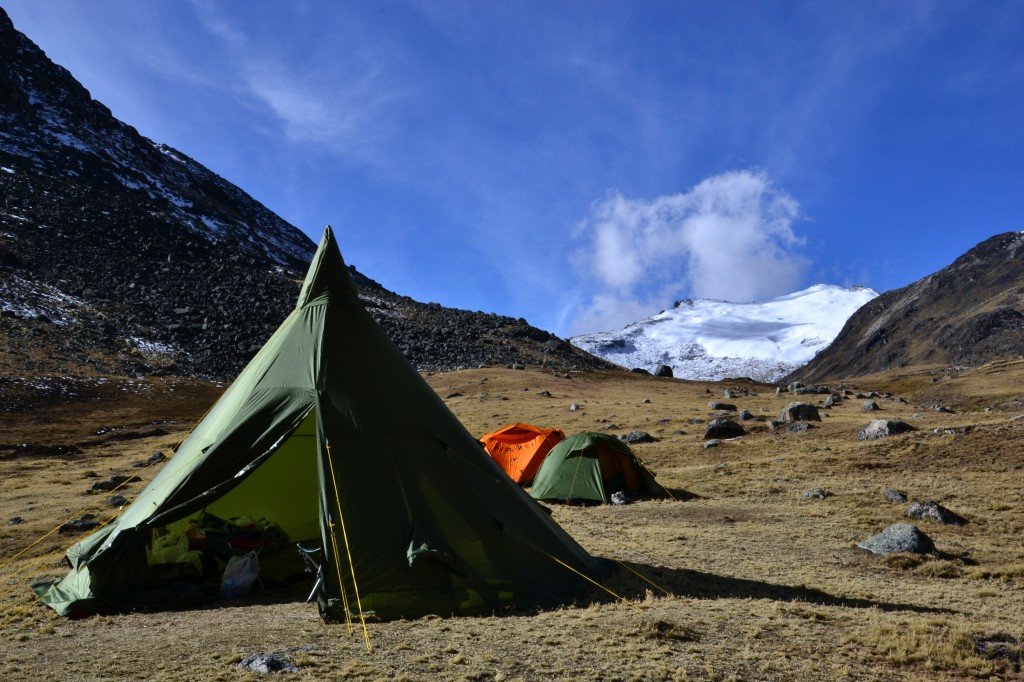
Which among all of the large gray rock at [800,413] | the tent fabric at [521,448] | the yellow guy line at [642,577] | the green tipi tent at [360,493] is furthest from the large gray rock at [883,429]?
the green tipi tent at [360,493]

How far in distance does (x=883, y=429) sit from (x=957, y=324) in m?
160

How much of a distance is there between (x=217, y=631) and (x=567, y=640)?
4.69 metres

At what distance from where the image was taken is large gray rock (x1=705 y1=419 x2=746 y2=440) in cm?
3222

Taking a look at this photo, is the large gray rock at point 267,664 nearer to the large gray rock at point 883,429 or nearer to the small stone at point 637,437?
the large gray rock at point 883,429

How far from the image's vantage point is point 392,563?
10.0m

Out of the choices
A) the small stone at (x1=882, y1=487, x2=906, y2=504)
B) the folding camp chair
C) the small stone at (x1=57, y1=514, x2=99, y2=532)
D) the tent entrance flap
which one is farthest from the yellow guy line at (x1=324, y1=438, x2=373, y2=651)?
the small stone at (x1=882, y1=487, x2=906, y2=504)

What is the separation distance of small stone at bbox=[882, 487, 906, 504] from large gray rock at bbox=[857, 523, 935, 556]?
446 cm

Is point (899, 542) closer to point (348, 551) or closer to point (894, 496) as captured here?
point (894, 496)

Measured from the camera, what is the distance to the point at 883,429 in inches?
1072

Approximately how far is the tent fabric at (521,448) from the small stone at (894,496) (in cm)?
1136

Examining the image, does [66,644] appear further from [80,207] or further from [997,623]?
[80,207]

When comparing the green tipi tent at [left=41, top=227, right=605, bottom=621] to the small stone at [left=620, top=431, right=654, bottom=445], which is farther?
the small stone at [left=620, top=431, right=654, bottom=445]

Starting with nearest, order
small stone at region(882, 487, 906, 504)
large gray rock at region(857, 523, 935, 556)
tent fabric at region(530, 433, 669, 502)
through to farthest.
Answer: large gray rock at region(857, 523, 935, 556)
small stone at region(882, 487, 906, 504)
tent fabric at region(530, 433, 669, 502)

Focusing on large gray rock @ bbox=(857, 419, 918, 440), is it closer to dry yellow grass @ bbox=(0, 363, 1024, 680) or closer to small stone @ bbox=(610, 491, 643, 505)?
dry yellow grass @ bbox=(0, 363, 1024, 680)
